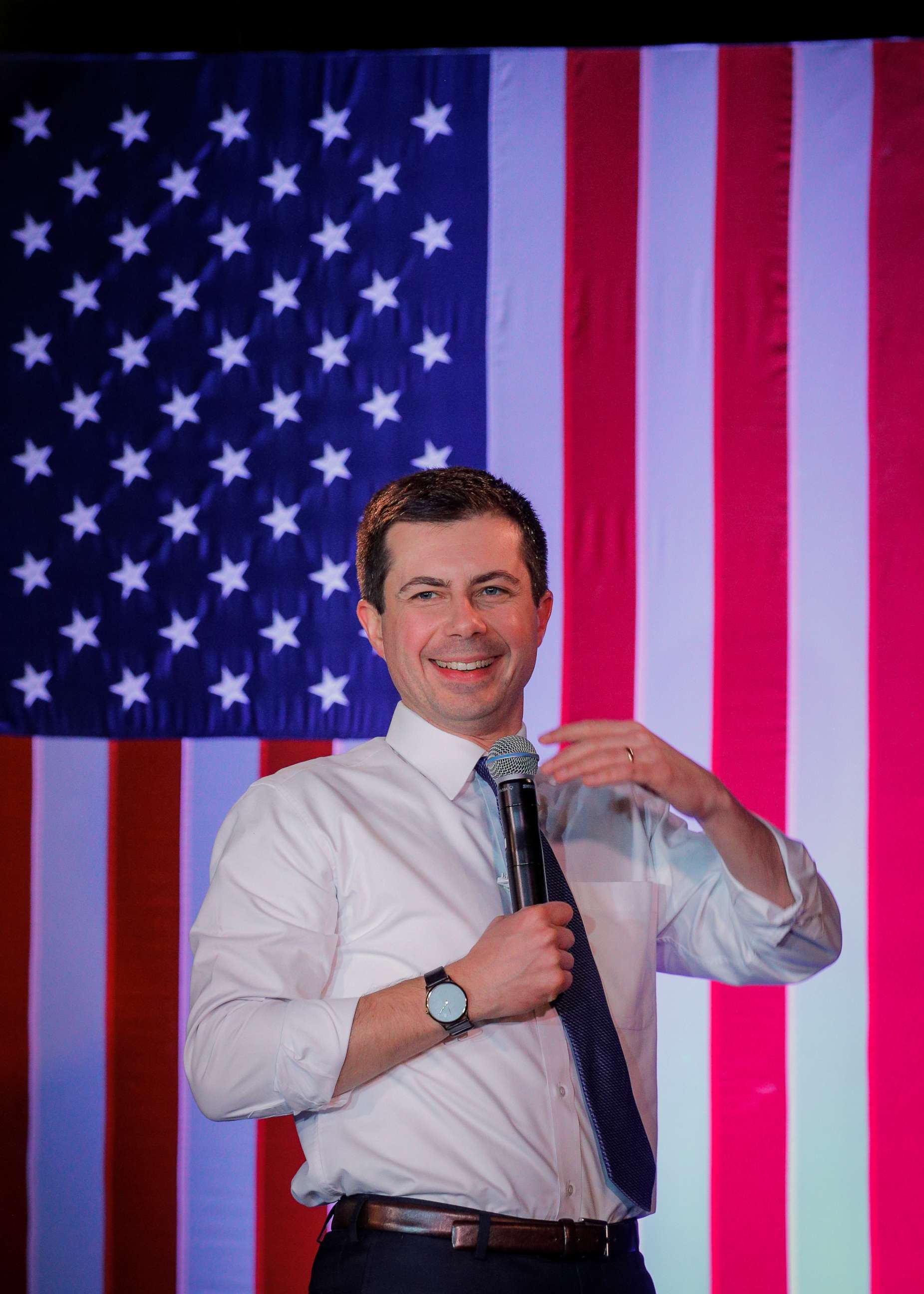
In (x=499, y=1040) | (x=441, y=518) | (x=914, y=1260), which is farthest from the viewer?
(x=914, y=1260)

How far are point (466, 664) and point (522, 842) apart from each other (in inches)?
13.1

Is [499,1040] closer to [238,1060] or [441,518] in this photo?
[238,1060]

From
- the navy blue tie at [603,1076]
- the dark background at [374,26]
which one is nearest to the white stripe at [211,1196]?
the navy blue tie at [603,1076]

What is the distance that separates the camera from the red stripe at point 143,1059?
289 centimetres

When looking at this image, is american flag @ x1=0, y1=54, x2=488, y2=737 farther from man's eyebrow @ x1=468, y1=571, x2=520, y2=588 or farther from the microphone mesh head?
→ the microphone mesh head

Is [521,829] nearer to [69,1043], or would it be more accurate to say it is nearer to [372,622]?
[372,622]

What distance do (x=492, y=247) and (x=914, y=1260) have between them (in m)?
2.62

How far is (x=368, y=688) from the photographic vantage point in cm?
295

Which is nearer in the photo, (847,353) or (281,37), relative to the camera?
(847,353)

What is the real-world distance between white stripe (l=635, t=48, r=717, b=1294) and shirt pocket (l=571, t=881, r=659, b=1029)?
114cm

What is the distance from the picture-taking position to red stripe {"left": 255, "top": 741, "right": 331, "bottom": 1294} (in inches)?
112

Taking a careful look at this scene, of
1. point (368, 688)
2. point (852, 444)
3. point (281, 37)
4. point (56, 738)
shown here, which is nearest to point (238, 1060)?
point (368, 688)

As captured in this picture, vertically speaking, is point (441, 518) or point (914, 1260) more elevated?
point (441, 518)

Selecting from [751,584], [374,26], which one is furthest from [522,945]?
[374,26]
